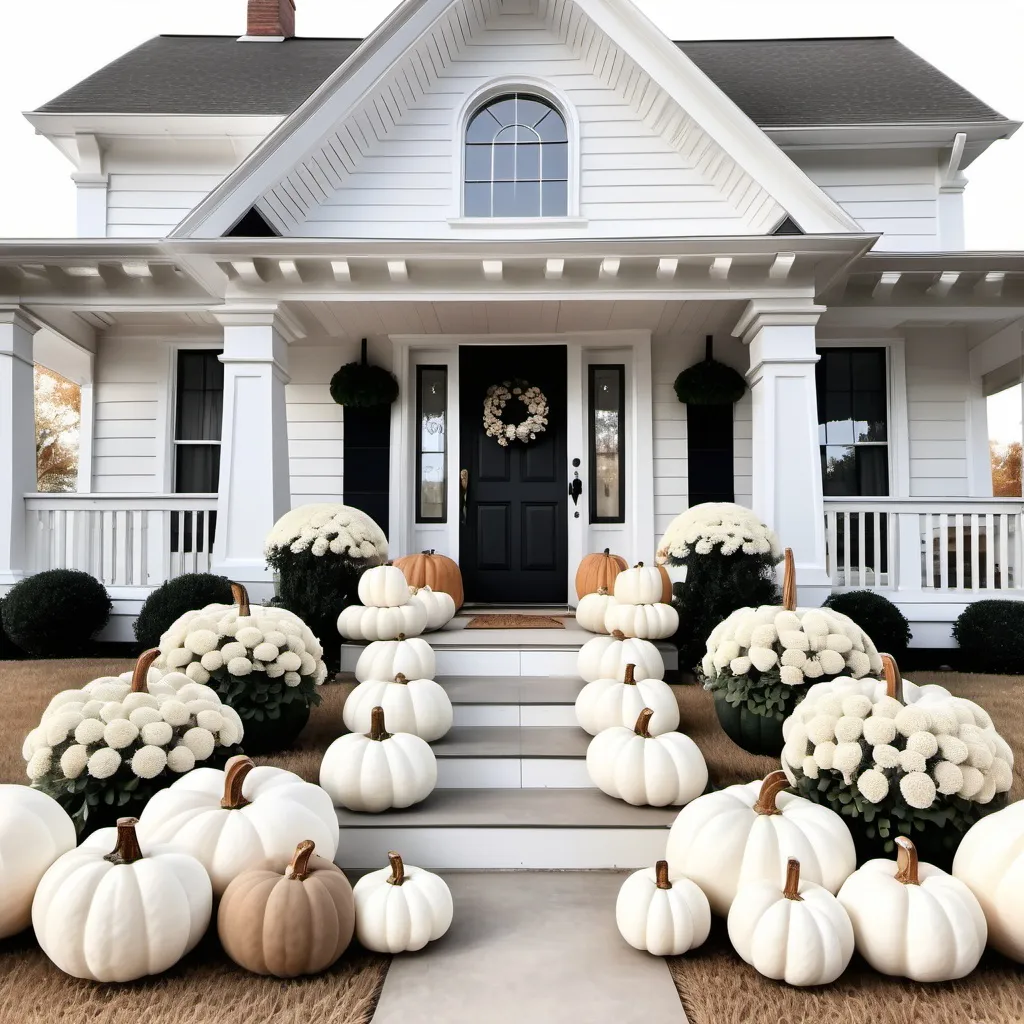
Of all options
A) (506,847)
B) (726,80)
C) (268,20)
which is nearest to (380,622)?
(506,847)

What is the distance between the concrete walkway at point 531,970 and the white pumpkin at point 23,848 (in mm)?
1077

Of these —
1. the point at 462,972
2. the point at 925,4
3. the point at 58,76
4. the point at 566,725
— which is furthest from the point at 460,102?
the point at 58,76

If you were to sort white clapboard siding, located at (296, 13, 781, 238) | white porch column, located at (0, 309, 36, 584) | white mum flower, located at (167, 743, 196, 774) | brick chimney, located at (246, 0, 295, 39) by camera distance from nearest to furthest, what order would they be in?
white mum flower, located at (167, 743, 196, 774) → white porch column, located at (0, 309, 36, 584) → white clapboard siding, located at (296, 13, 781, 238) → brick chimney, located at (246, 0, 295, 39)

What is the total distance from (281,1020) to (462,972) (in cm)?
52

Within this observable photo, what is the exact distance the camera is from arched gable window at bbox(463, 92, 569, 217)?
703 cm

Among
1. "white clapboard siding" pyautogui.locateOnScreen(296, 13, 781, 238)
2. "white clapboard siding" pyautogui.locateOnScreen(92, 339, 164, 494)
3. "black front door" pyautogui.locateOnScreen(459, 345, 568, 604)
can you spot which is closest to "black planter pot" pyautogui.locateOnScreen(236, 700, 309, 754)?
"black front door" pyautogui.locateOnScreen(459, 345, 568, 604)

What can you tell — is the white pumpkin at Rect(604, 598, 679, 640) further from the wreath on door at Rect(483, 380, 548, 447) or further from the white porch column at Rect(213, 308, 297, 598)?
the wreath on door at Rect(483, 380, 548, 447)

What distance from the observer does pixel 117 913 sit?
7.06 feet

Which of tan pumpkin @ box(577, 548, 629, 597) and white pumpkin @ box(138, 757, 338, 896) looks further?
tan pumpkin @ box(577, 548, 629, 597)

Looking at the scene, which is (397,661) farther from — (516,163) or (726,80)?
(726,80)

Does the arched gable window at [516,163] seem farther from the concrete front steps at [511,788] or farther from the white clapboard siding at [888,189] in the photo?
the concrete front steps at [511,788]

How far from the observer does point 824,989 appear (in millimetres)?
2227

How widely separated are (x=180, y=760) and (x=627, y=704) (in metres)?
1.92

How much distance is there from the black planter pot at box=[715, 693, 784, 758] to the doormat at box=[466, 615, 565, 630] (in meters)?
1.66
